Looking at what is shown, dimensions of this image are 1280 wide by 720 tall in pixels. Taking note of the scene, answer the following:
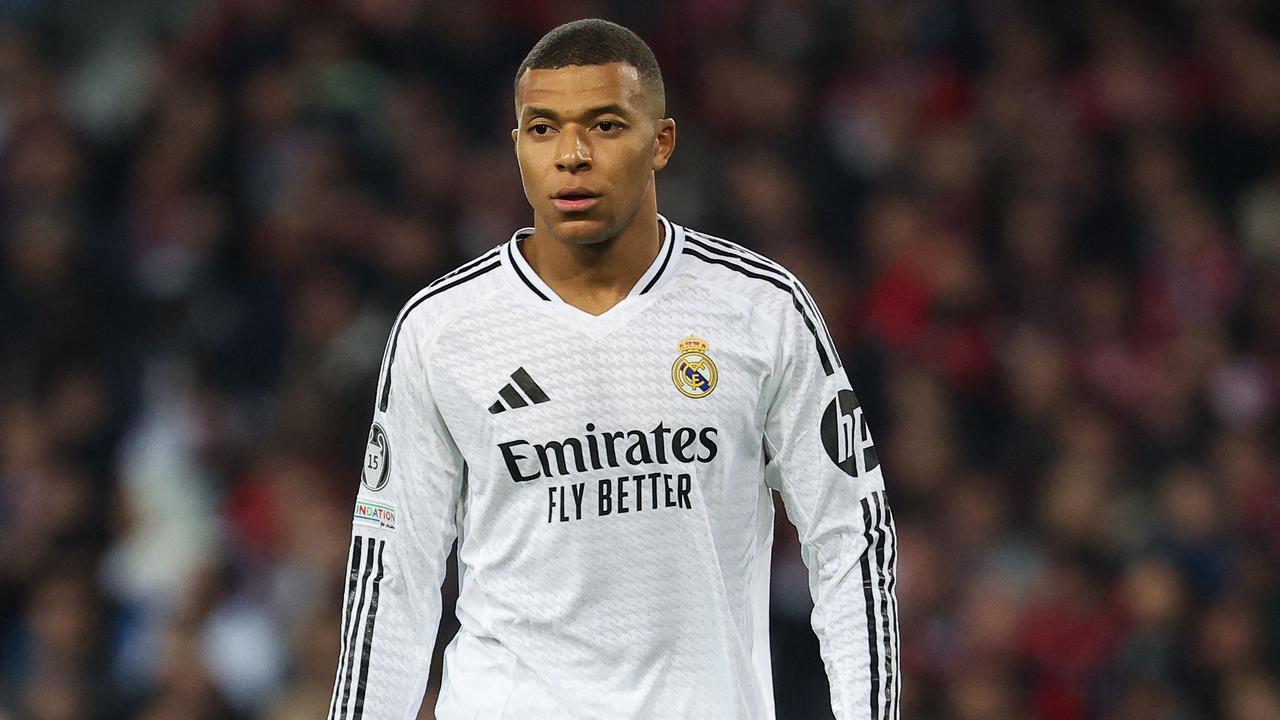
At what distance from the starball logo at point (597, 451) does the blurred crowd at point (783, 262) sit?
8.47 feet

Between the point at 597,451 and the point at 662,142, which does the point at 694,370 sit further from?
the point at 662,142

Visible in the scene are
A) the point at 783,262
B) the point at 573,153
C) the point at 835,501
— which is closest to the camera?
the point at 573,153

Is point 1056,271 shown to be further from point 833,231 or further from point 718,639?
point 718,639

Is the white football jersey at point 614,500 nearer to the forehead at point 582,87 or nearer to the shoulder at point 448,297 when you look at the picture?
the shoulder at point 448,297

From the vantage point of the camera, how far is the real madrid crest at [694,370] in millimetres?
3146

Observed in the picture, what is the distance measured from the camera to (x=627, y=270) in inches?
127

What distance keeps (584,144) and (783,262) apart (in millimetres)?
4355

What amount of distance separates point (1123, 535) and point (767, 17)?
3.06 m

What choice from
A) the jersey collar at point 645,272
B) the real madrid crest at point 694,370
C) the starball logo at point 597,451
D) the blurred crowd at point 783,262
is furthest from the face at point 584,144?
the blurred crowd at point 783,262

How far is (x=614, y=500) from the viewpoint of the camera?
10.2 ft

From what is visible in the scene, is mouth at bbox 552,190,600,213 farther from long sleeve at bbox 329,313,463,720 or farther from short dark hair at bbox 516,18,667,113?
long sleeve at bbox 329,313,463,720

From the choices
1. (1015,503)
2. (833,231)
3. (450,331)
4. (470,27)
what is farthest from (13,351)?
(450,331)

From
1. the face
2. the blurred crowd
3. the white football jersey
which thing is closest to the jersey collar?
the white football jersey

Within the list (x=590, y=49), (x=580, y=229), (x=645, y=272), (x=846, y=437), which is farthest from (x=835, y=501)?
(x=590, y=49)
